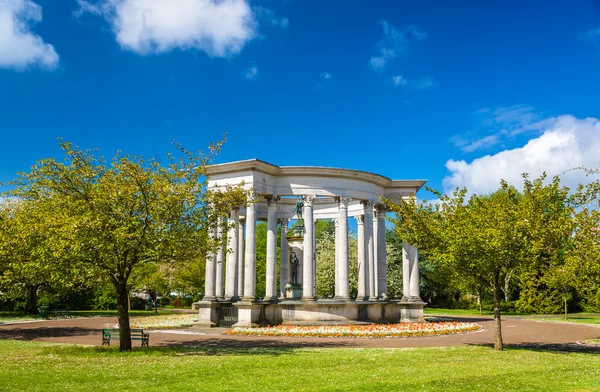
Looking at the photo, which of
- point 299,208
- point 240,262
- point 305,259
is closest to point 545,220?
point 305,259

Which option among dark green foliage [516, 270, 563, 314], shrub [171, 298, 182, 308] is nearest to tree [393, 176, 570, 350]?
dark green foliage [516, 270, 563, 314]

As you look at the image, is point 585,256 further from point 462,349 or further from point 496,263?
point 462,349

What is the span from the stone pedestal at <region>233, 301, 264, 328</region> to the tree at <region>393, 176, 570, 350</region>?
1328 centimetres

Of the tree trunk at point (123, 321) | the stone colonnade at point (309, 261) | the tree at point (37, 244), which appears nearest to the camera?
the tree at point (37, 244)

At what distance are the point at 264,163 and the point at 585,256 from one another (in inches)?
792

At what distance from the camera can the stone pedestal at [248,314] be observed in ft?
104

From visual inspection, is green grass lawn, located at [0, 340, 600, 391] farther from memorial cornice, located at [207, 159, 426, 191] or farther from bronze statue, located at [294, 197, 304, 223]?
bronze statue, located at [294, 197, 304, 223]

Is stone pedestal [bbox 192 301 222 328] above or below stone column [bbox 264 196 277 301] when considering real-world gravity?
below

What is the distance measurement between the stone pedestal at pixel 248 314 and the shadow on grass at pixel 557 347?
14097 mm

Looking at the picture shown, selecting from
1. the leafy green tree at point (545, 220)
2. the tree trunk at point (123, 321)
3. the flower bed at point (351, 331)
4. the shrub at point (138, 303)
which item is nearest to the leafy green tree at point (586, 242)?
the leafy green tree at point (545, 220)

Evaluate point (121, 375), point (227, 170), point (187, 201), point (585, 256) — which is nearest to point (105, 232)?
point (187, 201)

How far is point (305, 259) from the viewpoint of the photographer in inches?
1345

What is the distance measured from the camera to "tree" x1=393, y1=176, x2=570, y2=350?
19531mm

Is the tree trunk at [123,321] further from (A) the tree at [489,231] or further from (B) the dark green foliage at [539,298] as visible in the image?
(B) the dark green foliage at [539,298]
